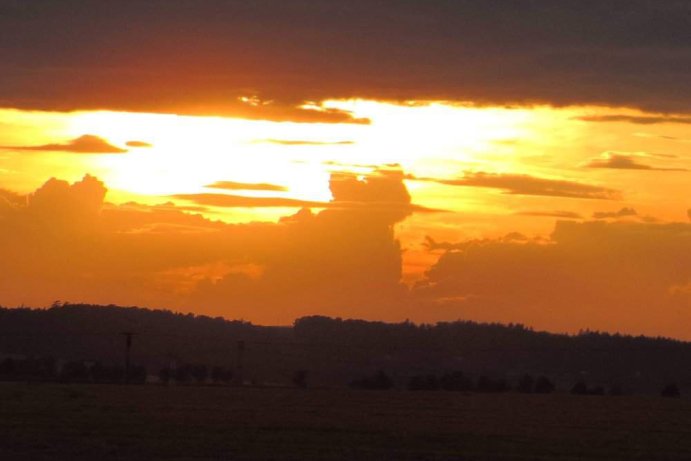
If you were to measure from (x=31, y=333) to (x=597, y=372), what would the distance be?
44.9 m

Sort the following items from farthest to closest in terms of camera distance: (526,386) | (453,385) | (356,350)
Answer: (356,350)
(526,386)
(453,385)

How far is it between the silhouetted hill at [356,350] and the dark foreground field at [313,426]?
1279 inches

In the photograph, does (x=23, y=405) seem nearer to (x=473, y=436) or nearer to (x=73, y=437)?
(x=73, y=437)

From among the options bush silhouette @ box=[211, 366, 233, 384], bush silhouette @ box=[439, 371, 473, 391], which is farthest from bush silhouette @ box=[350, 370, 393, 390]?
bush silhouette @ box=[211, 366, 233, 384]

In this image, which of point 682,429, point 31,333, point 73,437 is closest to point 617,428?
point 682,429

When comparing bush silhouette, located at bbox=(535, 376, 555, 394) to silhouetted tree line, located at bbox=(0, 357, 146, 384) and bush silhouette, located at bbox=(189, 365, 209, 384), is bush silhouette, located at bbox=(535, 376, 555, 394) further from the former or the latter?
silhouetted tree line, located at bbox=(0, 357, 146, 384)

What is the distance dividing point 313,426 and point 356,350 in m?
66.9

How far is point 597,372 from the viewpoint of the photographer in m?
96.5

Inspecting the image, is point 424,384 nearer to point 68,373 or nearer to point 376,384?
Result: point 376,384

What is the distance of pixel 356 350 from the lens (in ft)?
328

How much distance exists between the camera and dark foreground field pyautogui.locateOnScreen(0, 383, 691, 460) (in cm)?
2677

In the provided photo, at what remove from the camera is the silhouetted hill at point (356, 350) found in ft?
293

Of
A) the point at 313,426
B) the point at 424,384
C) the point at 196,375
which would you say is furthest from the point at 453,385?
the point at 313,426

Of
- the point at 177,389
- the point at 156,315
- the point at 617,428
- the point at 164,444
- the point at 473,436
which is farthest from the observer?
the point at 156,315
